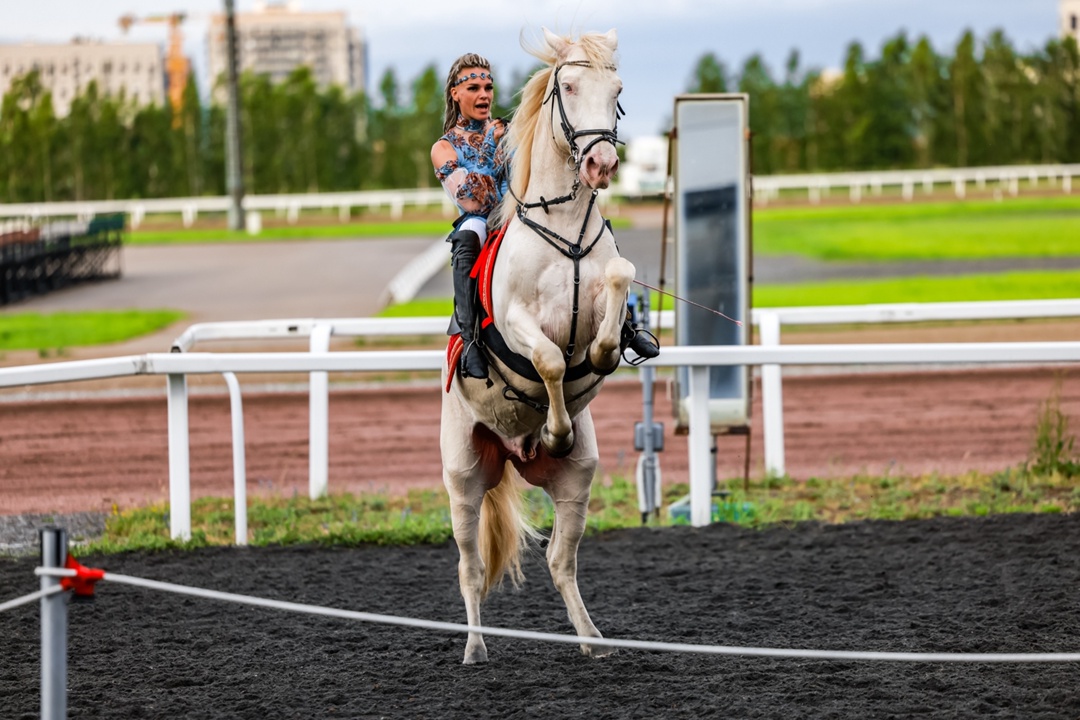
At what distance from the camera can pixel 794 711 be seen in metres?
4.44

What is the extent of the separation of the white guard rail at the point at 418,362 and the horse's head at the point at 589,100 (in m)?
2.32

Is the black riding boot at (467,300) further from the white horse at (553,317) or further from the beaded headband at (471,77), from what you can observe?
the beaded headband at (471,77)

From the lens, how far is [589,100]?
4637 millimetres

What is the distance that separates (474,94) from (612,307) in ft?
4.26

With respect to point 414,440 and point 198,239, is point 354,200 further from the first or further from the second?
point 414,440

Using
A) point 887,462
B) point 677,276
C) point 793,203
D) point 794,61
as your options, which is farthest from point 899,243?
point 794,61

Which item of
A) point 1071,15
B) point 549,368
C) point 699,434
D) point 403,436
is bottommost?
point 403,436

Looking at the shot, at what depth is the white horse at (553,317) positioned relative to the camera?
183 inches

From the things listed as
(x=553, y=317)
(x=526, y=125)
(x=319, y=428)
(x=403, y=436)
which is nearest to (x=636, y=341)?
(x=553, y=317)

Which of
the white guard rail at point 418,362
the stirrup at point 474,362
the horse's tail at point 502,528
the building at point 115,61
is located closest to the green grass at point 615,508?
the white guard rail at point 418,362

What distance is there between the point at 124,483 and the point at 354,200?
1282 inches

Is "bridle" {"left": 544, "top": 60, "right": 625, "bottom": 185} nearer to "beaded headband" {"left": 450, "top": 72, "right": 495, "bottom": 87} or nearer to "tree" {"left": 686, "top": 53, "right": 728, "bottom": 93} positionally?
"beaded headband" {"left": 450, "top": 72, "right": 495, "bottom": 87}

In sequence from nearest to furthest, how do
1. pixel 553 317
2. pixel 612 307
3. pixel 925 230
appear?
pixel 612 307, pixel 553 317, pixel 925 230

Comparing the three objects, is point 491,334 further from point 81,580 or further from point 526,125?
point 81,580
